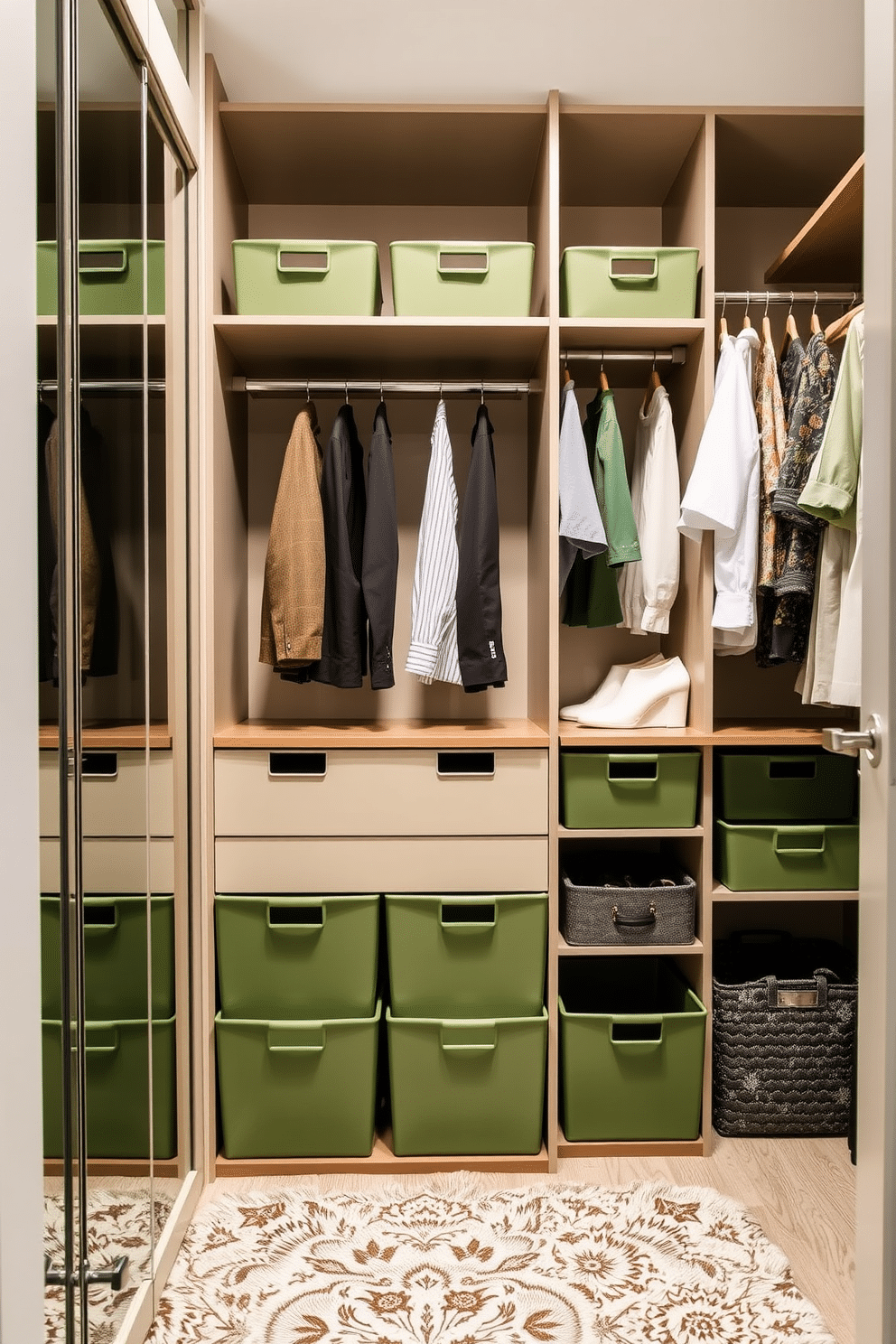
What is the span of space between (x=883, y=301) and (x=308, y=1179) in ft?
6.72

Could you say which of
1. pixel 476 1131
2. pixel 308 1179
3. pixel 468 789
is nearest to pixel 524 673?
pixel 468 789

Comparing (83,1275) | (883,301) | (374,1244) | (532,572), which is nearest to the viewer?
(883,301)

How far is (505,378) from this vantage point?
2592 millimetres

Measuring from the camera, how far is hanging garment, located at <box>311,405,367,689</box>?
2.23 meters

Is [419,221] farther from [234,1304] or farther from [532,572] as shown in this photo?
[234,1304]

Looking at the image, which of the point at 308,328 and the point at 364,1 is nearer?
the point at 364,1

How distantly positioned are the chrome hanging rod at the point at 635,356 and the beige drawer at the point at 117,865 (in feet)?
4.95

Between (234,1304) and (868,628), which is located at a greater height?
(868,628)

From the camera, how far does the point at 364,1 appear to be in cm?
191

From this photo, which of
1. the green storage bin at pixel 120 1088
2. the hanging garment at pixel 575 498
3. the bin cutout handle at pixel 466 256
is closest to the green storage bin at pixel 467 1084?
the green storage bin at pixel 120 1088

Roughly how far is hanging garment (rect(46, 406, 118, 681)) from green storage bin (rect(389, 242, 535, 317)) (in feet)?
3.47

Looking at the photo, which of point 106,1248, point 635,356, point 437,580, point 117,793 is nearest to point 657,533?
point 635,356

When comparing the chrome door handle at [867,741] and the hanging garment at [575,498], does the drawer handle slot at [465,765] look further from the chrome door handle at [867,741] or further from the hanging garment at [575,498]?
the chrome door handle at [867,741]

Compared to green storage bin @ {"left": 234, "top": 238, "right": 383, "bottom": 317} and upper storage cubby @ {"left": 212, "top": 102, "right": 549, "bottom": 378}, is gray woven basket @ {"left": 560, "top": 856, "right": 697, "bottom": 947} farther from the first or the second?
green storage bin @ {"left": 234, "top": 238, "right": 383, "bottom": 317}
